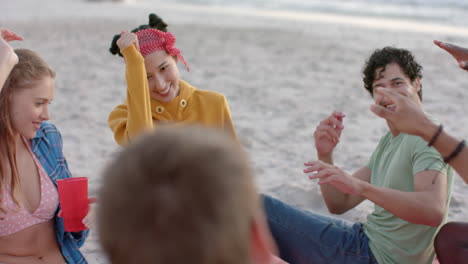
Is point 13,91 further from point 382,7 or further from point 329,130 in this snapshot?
point 382,7

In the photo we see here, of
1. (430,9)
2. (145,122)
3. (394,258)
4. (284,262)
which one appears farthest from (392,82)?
(430,9)

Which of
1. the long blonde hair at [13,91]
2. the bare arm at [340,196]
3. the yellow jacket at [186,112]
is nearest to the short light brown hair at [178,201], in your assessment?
the long blonde hair at [13,91]

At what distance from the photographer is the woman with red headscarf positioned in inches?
98.7

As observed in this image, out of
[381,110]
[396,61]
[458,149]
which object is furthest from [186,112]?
[458,149]

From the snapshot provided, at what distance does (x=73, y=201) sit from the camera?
2199 mm

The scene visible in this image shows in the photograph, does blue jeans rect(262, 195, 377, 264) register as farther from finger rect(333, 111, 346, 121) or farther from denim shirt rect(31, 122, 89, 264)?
denim shirt rect(31, 122, 89, 264)

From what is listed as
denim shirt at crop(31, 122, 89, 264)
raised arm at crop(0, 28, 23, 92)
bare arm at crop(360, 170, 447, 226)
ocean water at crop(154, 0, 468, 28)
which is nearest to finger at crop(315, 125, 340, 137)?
bare arm at crop(360, 170, 447, 226)

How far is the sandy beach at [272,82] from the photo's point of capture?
15.3 feet

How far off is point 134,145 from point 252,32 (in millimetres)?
11402

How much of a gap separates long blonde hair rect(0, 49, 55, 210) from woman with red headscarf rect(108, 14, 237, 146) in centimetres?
43

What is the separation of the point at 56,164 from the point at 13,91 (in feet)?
1.44

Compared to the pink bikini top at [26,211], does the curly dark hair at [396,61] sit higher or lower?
higher

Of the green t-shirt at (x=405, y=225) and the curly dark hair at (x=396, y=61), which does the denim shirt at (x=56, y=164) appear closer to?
the green t-shirt at (x=405, y=225)

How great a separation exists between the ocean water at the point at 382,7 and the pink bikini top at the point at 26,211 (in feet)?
44.7
